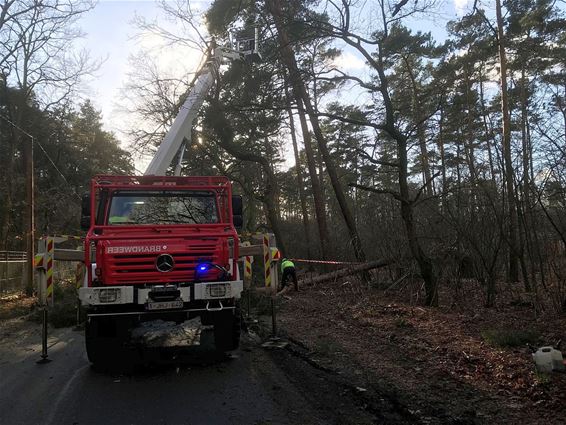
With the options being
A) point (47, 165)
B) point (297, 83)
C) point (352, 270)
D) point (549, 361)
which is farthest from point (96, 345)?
point (47, 165)

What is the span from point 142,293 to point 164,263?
0.52m

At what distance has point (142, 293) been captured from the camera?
718 cm

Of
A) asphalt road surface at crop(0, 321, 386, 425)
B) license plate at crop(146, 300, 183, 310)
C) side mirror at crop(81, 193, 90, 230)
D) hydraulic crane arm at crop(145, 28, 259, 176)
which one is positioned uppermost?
hydraulic crane arm at crop(145, 28, 259, 176)

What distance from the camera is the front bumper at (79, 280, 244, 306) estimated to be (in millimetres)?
7016

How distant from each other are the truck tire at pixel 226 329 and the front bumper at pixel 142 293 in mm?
348

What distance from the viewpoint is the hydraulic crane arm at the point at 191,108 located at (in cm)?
1201

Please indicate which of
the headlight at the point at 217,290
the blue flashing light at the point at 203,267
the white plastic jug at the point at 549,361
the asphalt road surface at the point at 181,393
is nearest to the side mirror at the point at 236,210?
the blue flashing light at the point at 203,267

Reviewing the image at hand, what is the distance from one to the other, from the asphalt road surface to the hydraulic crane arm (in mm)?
5122

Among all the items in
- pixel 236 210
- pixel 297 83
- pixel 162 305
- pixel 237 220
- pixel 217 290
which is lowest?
pixel 162 305

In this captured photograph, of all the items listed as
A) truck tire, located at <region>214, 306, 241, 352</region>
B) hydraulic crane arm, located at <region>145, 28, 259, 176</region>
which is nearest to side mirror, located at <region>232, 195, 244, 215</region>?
truck tire, located at <region>214, 306, 241, 352</region>

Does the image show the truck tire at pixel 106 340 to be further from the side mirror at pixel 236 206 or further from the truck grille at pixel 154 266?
the side mirror at pixel 236 206

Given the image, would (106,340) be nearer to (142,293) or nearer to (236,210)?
(142,293)

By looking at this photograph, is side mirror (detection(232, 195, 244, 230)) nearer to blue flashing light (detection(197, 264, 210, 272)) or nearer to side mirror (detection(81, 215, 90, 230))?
blue flashing light (detection(197, 264, 210, 272))

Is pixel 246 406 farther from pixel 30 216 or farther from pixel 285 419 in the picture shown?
pixel 30 216
